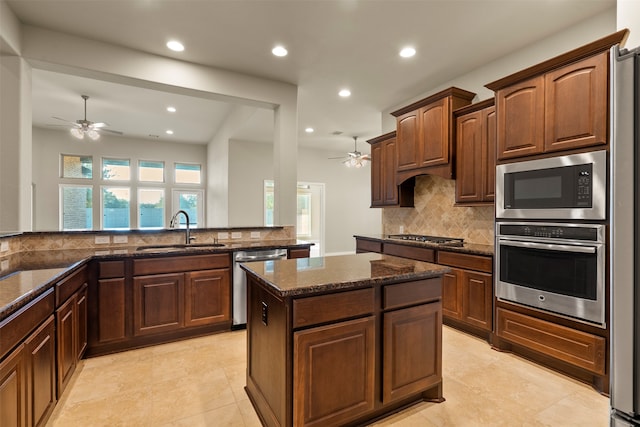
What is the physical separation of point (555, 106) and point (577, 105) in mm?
153

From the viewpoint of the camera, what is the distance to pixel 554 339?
2.41 meters

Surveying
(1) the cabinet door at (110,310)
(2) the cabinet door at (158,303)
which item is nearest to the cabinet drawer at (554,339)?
(2) the cabinet door at (158,303)

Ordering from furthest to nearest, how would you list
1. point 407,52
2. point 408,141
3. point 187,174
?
point 187,174 < point 408,141 < point 407,52

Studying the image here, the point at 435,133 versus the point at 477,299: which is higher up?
the point at 435,133

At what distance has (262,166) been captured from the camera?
280 inches

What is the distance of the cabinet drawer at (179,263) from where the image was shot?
2842 mm

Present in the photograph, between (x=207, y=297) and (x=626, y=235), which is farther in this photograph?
(x=207, y=297)

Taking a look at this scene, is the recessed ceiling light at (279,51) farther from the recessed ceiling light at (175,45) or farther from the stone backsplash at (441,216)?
the stone backsplash at (441,216)

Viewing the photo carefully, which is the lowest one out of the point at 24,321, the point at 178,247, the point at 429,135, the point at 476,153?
the point at 24,321

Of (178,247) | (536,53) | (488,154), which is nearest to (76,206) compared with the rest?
(178,247)

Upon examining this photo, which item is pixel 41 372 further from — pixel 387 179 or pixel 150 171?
pixel 150 171

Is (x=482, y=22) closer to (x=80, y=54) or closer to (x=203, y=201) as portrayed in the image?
(x=80, y=54)

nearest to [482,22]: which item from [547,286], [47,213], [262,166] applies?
[547,286]

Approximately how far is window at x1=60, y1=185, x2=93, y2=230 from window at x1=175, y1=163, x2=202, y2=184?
2.00 meters
